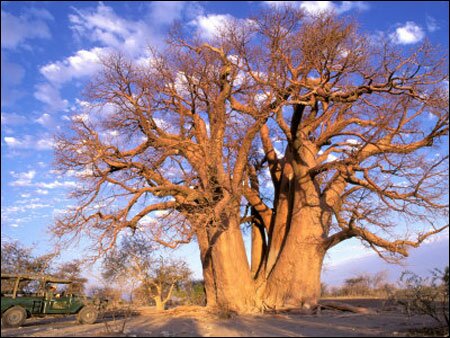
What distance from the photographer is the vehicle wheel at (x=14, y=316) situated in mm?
10039

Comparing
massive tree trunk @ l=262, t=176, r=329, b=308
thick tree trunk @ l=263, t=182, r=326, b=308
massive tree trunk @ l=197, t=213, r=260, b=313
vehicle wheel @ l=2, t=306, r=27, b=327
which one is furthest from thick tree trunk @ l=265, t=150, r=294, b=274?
vehicle wheel @ l=2, t=306, r=27, b=327

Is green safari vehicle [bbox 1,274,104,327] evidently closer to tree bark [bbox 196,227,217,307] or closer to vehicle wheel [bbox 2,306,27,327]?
vehicle wheel [bbox 2,306,27,327]

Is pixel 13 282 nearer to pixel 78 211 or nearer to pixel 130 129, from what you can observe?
pixel 78 211

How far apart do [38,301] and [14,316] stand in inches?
29.3

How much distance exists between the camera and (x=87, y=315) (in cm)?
1066

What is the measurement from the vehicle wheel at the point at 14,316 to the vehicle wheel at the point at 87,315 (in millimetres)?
1254

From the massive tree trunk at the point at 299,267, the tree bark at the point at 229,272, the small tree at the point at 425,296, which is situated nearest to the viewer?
the small tree at the point at 425,296

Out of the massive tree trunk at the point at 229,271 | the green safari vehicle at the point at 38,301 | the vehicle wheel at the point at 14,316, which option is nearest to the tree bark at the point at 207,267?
the massive tree trunk at the point at 229,271

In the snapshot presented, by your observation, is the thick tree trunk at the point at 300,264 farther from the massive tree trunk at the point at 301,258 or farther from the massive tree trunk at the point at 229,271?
the massive tree trunk at the point at 229,271

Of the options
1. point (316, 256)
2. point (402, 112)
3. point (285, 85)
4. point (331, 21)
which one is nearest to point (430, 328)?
point (316, 256)

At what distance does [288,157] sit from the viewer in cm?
1460

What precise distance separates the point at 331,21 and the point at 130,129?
6.80 m

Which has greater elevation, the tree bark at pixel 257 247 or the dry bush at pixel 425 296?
the tree bark at pixel 257 247

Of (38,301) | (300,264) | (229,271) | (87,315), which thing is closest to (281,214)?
(300,264)
